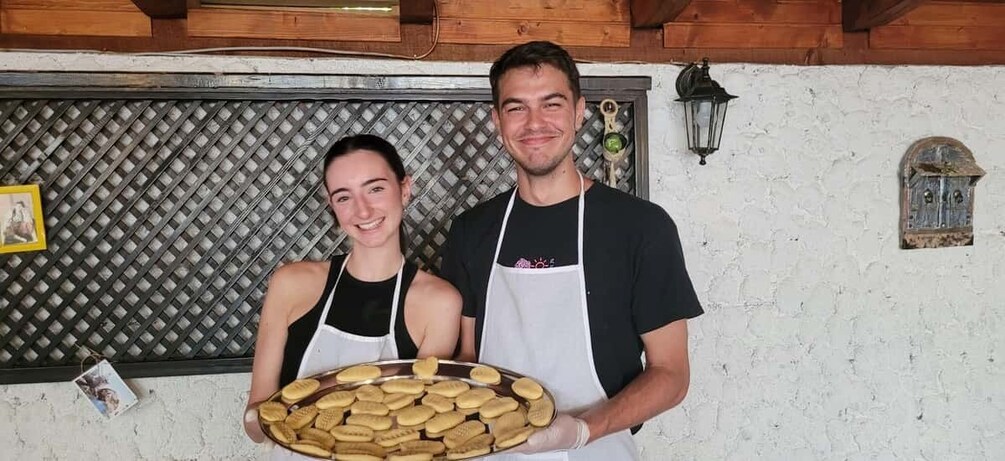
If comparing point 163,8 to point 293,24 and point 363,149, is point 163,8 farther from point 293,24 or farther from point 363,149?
point 363,149

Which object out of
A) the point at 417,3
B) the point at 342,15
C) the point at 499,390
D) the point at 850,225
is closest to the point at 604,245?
the point at 499,390

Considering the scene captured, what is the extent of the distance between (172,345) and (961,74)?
3198mm

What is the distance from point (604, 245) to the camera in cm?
152

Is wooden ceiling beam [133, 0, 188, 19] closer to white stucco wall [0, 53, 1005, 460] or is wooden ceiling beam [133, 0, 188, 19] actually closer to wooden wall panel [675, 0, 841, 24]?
white stucco wall [0, 53, 1005, 460]

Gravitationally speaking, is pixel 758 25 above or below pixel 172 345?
above

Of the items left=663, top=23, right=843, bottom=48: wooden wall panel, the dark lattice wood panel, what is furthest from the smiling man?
left=663, top=23, right=843, bottom=48: wooden wall panel

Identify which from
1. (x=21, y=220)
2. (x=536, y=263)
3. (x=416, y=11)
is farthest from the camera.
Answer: (x=416, y=11)

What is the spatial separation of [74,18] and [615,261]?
1.97 meters

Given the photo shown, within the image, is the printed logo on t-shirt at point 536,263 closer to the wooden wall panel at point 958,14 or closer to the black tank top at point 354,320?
the black tank top at point 354,320

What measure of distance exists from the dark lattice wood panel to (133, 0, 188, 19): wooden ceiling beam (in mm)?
288

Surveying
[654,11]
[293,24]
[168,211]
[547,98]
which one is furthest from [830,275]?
[168,211]

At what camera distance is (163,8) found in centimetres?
210

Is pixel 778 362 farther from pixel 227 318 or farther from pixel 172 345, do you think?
pixel 172 345

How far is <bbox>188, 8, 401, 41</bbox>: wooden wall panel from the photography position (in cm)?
221
